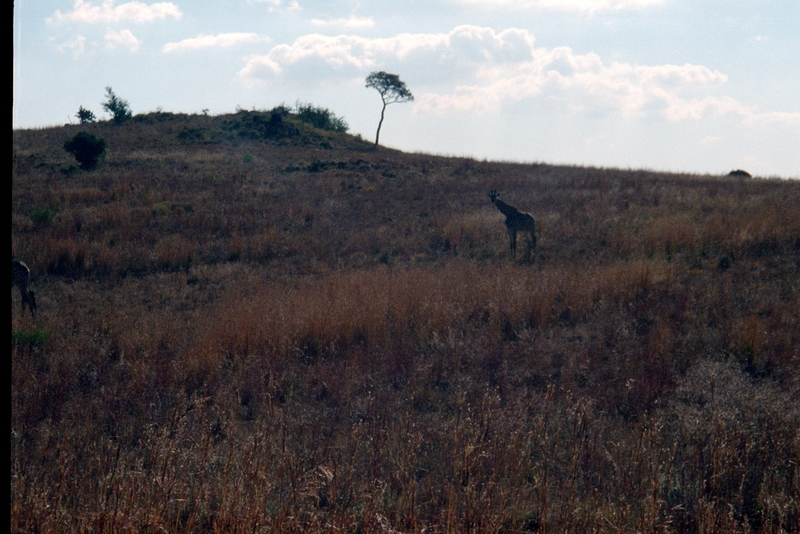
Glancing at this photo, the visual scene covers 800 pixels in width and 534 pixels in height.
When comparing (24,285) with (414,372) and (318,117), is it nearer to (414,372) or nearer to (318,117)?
(414,372)

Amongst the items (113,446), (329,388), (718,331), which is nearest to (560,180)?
(718,331)

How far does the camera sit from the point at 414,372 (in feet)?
20.5

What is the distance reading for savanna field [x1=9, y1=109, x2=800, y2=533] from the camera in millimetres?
3599

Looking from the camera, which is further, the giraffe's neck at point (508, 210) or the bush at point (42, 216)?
the bush at point (42, 216)

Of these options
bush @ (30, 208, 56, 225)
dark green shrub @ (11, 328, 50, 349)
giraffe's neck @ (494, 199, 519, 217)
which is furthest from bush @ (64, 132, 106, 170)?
dark green shrub @ (11, 328, 50, 349)

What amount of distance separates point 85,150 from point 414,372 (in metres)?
26.8

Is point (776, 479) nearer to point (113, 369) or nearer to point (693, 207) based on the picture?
point (113, 369)

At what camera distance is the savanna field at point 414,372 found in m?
3.60

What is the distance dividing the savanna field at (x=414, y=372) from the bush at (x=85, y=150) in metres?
10.8

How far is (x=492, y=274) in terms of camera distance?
10188 mm

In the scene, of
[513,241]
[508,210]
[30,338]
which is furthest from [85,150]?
[513,241]

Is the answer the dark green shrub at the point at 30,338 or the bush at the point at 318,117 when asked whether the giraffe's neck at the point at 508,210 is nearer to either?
the dark green shrub at the point at 30,338

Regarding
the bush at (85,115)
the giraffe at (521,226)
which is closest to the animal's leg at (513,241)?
the giraffe at (521,226)

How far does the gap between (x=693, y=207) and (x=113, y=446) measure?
50.1 ft
